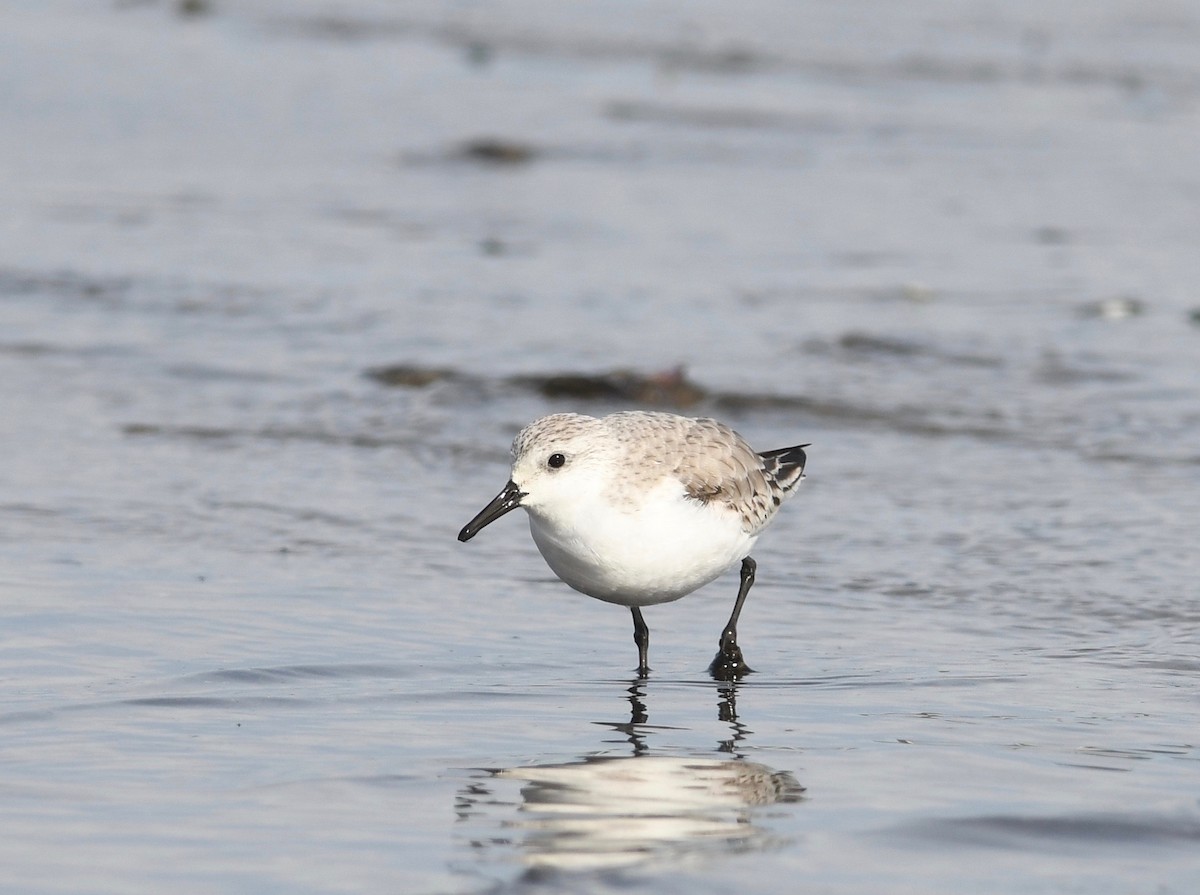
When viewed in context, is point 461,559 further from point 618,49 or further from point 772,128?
point 618,49

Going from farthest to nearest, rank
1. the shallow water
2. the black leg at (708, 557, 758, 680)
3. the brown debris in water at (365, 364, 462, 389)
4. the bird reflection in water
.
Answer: the brown debris in water at (365, 364, 462, 389) < the black leg at (708, 557, 758, 680) < the shallow water < the bird reflection in water

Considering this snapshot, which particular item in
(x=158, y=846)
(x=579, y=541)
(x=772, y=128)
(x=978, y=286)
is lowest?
(x=158, y=846)

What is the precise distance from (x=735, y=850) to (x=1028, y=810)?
666mm

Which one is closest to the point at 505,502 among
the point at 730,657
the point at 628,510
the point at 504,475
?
the point at 628,510

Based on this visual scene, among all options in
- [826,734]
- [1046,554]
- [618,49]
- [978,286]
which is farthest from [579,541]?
[618,49]

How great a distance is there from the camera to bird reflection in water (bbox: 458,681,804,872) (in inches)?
152

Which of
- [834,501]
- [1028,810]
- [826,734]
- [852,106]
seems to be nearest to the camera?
[1028,810]

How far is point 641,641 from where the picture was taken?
18.2ft

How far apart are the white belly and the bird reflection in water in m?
0.62

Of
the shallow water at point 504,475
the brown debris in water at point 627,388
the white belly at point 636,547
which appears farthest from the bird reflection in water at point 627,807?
the brown debris in water at point 627,388

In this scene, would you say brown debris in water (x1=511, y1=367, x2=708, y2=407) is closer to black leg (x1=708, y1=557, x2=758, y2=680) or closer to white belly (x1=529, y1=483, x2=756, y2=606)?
black leg (x1=708, y1=557, x2=758, y2=680)

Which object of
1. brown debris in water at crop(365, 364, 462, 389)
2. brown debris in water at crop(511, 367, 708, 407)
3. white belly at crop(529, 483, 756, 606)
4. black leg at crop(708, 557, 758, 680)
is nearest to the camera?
white belly at crop(529, 483, 756, 606)

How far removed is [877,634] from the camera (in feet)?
19.0

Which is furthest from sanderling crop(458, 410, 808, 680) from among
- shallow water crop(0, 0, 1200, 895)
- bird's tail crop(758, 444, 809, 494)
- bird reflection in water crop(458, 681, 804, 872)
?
bird reflection in water crop(458, 681, 804, 872)
